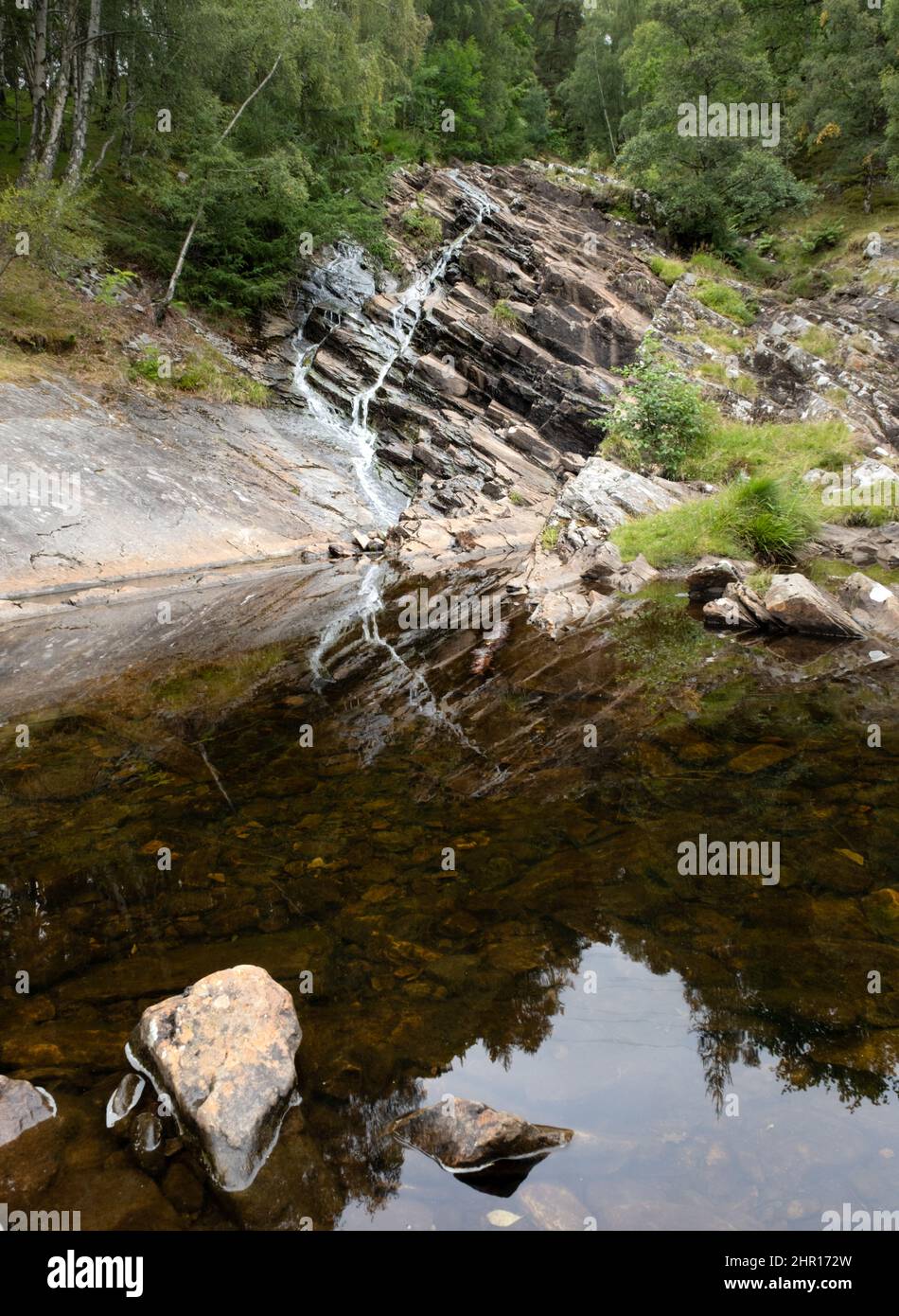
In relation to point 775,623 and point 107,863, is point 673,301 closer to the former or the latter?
point 775,623

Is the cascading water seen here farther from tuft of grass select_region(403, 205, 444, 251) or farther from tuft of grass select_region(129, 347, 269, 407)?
tuft of grass select_region(129, 347, 269, 407)

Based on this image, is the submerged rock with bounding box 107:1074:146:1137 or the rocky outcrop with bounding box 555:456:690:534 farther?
the rocky outcrop with bounding box 555:456:690:534

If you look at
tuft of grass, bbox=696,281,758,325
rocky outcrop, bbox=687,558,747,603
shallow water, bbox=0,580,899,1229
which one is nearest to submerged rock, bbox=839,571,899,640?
rocky outcrop, bbox=687,558,747,603

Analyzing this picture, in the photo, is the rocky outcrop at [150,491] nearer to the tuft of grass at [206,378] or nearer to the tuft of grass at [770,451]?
the tuft of grass at [206,378]

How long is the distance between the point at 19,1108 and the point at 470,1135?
1.99 m

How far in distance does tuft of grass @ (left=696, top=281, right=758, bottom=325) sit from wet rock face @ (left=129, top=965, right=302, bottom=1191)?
29.8m

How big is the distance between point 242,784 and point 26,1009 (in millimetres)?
2834

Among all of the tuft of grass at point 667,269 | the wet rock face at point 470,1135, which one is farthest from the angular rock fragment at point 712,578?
the tuft of grass at point 667,269

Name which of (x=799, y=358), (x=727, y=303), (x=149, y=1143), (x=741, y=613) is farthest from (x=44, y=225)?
(x=727, y=303)

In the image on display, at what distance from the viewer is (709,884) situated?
199 inches

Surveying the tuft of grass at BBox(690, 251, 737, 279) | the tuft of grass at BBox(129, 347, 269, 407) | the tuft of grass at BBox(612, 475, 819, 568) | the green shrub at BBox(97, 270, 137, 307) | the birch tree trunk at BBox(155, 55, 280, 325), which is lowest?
the tuft of grass at BBox(612, 475, 819, 568)

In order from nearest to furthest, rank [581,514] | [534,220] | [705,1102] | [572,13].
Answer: [705,1102]
[581,514]
[534,220]
[572,13]

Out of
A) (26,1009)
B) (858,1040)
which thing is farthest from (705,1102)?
(26,1009)

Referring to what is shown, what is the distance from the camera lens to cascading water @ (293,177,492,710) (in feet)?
41.5
